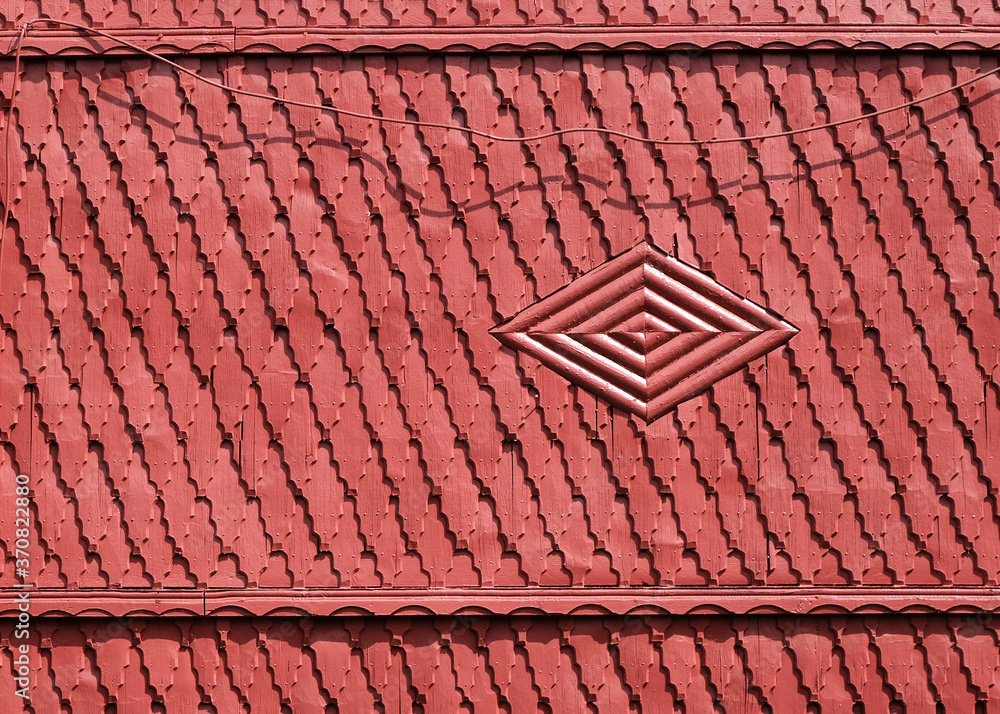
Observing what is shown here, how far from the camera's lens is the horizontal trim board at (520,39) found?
10.0 feet

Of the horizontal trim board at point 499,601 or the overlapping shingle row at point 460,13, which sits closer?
the horizontal trim board at point 499,601

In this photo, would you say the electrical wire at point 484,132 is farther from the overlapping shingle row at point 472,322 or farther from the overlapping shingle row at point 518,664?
the overlapping shingle row at point 518,664

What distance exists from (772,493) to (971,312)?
3.67ft

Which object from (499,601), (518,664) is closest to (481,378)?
(499,601)

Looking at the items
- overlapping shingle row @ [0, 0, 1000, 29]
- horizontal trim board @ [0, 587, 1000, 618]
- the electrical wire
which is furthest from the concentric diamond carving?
overlapping shingle row @ [0, 0, 1000, 29]

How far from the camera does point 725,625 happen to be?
9.96 feet

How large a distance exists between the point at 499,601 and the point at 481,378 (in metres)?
0.92

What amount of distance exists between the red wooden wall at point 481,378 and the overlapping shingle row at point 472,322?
0.05 ft

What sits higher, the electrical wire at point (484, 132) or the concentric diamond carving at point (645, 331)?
the electrical wire at point (484, 132)
